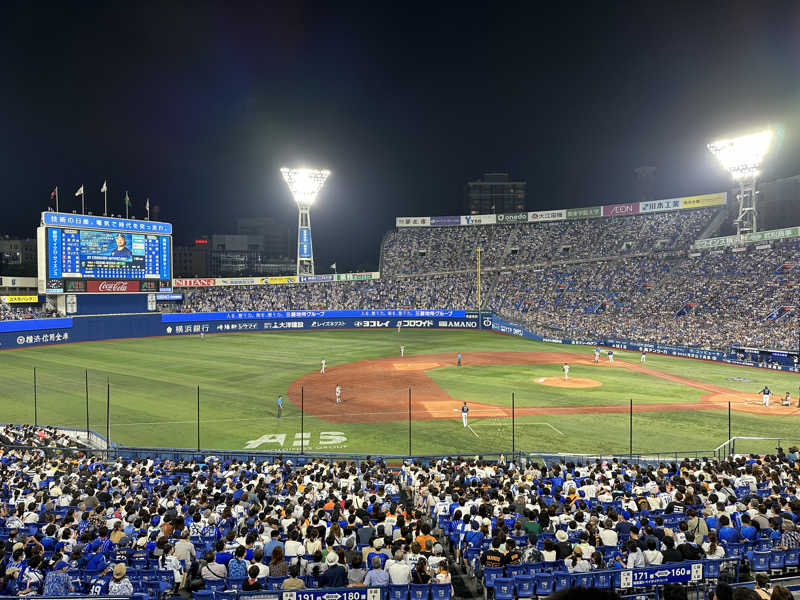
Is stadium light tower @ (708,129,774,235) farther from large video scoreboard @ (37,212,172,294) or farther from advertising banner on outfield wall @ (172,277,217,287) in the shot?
advertising banner on outfield wall @ (172,277,217,287)

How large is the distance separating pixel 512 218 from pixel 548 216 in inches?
276

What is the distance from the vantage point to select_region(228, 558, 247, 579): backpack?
8891 mm

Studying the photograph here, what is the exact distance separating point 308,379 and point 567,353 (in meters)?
29.2

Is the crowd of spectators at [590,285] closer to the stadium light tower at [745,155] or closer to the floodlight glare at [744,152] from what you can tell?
the stadium light tower at [745,155]

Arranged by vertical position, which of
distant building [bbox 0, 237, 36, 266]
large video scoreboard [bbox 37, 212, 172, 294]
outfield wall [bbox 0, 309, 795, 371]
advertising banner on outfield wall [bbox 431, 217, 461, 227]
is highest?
advertising banner on outfield wall [bbox 431, 217, 461, 227]

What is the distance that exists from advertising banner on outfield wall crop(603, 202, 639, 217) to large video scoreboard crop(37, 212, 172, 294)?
243 ft

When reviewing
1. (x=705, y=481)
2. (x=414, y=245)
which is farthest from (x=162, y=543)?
(x=414, y=245)

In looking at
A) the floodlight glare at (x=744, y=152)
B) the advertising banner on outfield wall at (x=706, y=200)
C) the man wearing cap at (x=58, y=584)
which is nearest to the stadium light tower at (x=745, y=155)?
the floodlight glare at (x=744, y=152)

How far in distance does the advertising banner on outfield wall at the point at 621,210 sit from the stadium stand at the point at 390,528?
81923 millimetres

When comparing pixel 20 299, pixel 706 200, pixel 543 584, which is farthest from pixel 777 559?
pixel 20 299

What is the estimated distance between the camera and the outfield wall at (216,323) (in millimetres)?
62684

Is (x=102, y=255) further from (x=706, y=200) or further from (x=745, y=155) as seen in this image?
(x=706, y=200)

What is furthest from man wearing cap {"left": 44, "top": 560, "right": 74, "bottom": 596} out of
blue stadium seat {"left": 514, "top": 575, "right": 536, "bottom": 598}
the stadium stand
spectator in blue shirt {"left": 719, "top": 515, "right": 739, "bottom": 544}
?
spectator in blue shirt {"left": 719, "top": 515, "right": 739, "bottom": 544}

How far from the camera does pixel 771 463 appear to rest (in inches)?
658
